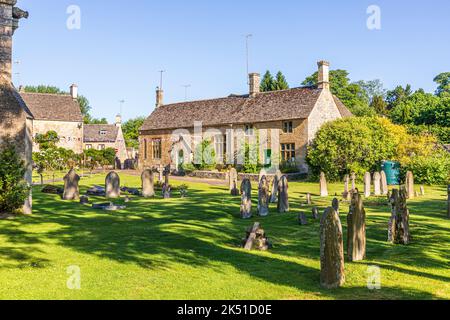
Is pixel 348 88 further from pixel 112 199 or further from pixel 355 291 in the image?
pixel 355 291

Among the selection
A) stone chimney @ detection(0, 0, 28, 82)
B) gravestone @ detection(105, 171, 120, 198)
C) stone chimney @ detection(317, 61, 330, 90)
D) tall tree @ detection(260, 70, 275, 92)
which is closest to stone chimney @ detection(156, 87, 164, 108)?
tall tree @ detection(260, 70, 275, 92)

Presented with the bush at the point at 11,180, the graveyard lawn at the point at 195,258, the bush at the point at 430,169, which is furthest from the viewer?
the bush at the point at 430,169

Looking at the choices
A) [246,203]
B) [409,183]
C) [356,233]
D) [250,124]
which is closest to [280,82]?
[250,124]

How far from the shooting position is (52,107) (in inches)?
2335

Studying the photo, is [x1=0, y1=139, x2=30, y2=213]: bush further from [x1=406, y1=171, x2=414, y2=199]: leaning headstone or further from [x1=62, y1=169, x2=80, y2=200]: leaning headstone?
[x1=406, y1=171, x2=414, y2=199]: leaning headstone

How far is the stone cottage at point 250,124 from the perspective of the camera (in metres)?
38.3

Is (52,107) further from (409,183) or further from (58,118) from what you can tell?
(409,183)

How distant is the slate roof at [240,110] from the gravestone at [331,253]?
2971 cm

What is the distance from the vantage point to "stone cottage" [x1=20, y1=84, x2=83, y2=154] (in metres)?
57.3

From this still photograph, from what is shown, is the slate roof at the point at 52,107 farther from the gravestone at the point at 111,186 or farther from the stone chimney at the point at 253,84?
the gravestone at the point at 111,186

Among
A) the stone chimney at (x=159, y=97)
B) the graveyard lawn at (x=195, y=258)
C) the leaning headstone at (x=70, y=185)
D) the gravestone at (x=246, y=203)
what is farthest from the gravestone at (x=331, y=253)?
the stone chimney at (x=159, y=97)

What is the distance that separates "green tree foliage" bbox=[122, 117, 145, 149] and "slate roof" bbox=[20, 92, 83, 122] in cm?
1945

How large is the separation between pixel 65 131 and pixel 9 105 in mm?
44674
